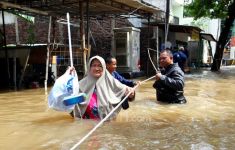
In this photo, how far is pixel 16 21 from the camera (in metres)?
19.5

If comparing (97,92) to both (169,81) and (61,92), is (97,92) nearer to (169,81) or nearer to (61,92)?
(61,92)

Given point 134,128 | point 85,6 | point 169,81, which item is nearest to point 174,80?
point 169,81

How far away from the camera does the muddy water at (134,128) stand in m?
4.93

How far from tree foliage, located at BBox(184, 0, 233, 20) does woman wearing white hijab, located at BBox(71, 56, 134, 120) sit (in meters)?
17.8

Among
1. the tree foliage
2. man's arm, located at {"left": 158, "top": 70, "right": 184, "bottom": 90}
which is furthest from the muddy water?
the tree foliage

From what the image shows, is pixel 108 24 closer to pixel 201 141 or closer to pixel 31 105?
pixel 31 105

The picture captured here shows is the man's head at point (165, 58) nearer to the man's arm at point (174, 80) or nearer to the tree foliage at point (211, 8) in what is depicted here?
the man's arm at point (174, 80)

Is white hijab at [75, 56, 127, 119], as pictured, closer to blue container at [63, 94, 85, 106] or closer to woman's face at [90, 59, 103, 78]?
woman's face at [90, 59, 103, 78]

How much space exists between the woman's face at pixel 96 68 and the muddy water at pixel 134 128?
0.75 metres

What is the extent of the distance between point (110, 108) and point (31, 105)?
3.73 meters

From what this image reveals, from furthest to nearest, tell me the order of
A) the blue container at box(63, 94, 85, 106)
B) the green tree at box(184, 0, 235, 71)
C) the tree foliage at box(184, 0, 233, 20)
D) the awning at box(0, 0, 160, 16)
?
the tree foliage at box(184, 0, 233, 20) < the green tree at box(184, 0, 235, 71) < the awning at box(0, 0, 160, 16) < the blue container at box(63, 94, 85, 106)

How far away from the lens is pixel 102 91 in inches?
229

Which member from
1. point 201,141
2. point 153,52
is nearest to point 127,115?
point 201,141

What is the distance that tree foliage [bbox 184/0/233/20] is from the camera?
880 inches
